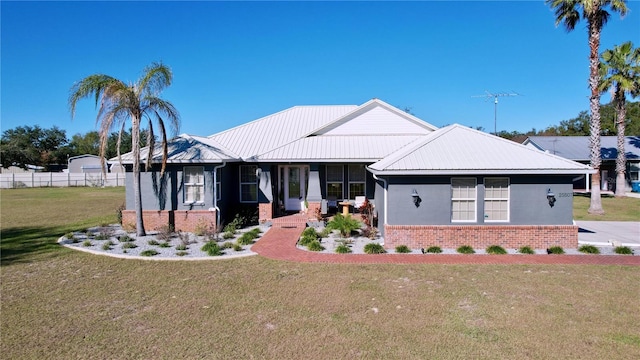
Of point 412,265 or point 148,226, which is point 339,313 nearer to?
point 412,265

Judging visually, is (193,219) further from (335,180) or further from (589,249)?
(589,249)

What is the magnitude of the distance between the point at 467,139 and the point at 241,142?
37.5ft

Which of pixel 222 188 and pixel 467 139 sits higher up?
pixel 467 139

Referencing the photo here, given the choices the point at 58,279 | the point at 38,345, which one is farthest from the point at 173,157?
the point at 38,345

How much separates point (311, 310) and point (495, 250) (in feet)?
23.8

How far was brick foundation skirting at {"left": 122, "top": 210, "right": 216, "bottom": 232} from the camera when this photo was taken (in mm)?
14703

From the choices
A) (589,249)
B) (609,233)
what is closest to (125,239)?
(589,249)

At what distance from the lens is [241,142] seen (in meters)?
19.0

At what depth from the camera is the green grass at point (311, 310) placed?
17.8 feet

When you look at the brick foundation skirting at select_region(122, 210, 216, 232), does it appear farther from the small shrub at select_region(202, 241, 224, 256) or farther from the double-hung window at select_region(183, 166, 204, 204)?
the small shrub at select_region(202, 241, 224, 256)

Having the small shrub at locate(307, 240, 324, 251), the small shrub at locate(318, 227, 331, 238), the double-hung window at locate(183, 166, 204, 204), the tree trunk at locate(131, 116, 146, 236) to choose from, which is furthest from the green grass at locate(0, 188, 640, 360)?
the double-hung window at locate(183, 166, 204, 204)

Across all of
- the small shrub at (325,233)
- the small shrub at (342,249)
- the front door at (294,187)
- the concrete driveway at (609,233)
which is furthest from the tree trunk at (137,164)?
the concrete driveway at (609,233)

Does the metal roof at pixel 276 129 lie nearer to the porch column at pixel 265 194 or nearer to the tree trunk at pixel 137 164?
the porch column at pixel 265 194

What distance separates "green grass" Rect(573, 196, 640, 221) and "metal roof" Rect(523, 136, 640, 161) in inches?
264
